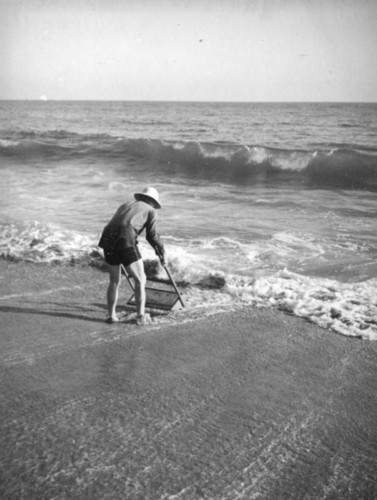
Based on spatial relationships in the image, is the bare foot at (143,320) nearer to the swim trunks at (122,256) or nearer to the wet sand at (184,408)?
the wet sand at (184,408)

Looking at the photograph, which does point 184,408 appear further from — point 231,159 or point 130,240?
point 231,159

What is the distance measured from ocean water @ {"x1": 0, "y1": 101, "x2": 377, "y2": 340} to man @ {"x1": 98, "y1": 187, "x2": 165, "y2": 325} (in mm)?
964

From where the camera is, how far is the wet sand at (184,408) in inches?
96.3

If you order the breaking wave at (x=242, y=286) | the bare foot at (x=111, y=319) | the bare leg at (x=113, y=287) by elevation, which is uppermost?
the bare leg at (x=113, y=287)

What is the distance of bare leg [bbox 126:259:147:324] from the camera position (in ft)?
14.3

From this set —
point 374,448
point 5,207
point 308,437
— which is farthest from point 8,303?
point 5,207

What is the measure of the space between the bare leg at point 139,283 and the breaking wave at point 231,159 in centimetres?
1249

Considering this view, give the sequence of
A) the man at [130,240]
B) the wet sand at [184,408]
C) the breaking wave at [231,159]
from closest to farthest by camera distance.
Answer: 1. the wet sand at [184,408]
2. the man at [130,240]
3. the breaking wave at [231,159]

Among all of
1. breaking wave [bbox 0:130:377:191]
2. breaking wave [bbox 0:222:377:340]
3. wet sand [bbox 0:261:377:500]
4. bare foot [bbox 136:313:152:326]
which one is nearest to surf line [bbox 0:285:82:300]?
wet sand [bbox 0:261:377:500]

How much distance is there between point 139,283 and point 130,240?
0.47 meters

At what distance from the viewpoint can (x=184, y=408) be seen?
311cm

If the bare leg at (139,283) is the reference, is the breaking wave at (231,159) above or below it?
above

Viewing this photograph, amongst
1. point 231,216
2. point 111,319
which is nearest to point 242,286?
point 111,319

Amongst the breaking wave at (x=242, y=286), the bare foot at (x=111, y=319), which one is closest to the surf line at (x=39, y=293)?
the breaking wave at (x=242, y=286)
